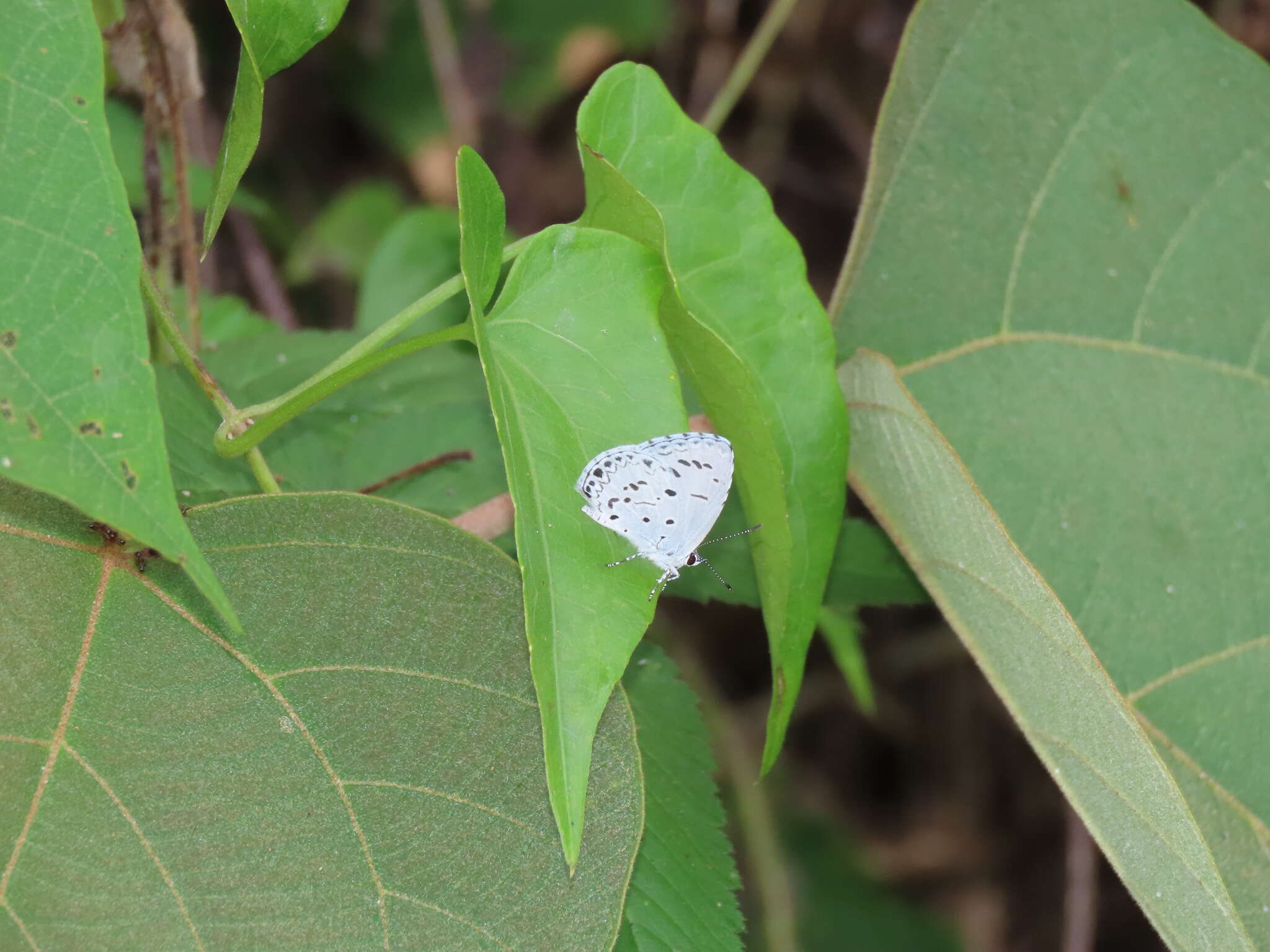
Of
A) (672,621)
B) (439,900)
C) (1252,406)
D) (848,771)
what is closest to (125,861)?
(439,900)

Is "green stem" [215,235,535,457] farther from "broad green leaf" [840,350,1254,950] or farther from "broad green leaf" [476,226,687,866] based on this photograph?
"broad green leaf" [840,350,1254,950]

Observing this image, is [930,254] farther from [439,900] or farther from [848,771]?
[848,771]

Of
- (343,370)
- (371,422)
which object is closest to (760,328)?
(343,370)

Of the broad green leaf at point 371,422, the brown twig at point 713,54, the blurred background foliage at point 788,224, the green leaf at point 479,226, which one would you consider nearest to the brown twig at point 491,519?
the broad green leaf at point 371,422

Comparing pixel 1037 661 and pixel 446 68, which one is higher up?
pixel 446 68

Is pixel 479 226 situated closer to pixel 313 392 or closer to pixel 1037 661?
pixel 313 392

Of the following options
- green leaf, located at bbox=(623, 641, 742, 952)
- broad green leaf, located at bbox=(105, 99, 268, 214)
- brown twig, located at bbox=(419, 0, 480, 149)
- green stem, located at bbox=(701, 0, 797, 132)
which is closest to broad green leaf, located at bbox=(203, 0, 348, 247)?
green leaf, located at bbox=(623, 641, 742, 952)
